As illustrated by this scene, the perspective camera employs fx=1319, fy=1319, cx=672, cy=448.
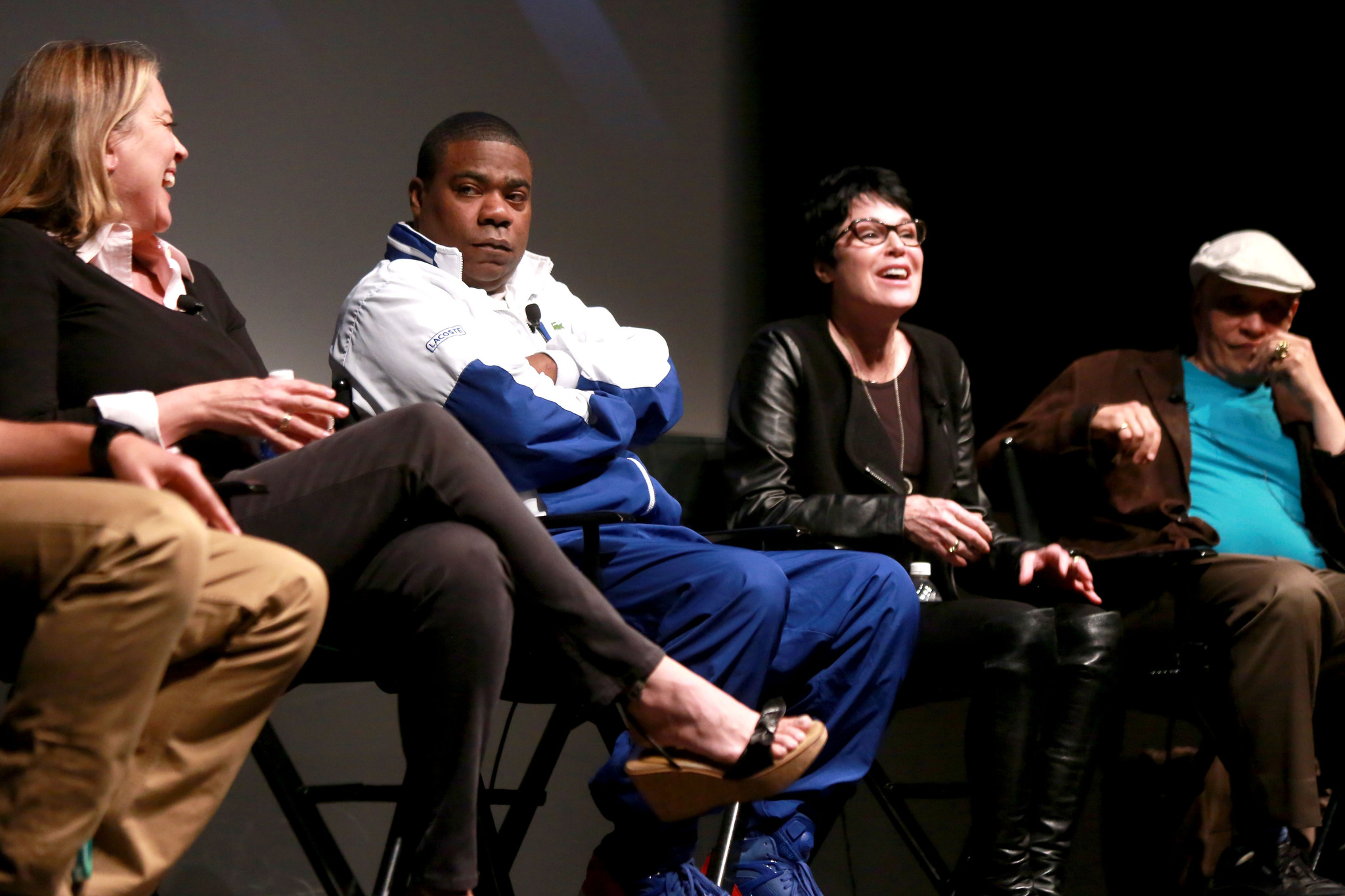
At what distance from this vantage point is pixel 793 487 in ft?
8.63

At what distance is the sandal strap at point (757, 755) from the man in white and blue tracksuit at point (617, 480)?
0.23 m

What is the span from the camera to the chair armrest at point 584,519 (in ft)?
5.99

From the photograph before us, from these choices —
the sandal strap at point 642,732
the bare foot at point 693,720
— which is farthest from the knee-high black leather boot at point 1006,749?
the sandal strap at point 642,732

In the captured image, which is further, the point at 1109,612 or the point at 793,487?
the point at 793,487

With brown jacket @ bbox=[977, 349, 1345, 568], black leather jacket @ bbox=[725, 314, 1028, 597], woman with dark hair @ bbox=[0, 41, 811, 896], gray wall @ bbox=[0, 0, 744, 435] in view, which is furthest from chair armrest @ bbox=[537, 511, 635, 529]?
brown jacket @ bbox=[977, 349, 1345, 568]

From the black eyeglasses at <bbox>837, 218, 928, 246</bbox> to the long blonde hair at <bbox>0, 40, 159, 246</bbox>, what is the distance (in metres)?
1.51

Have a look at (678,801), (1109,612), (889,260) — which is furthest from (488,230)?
(1109,612)

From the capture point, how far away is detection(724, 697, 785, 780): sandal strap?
167cm

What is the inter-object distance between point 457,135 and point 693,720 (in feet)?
4.10

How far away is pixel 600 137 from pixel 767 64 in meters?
0.74

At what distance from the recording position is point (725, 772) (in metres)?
1.69

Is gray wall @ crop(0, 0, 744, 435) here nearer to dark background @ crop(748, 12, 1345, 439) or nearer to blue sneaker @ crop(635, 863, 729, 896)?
dark background @ crop(748, 12, 1345, 439)

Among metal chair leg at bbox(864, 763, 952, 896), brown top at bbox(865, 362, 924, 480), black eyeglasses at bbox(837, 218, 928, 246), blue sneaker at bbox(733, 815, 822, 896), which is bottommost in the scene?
metal chair leg at bbox(864, 763, 952, 896)

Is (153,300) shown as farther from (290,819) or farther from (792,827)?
(792,827)
